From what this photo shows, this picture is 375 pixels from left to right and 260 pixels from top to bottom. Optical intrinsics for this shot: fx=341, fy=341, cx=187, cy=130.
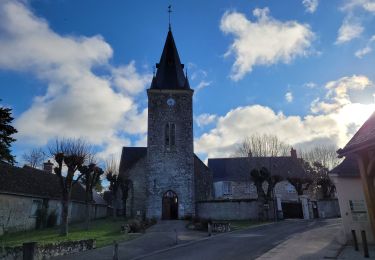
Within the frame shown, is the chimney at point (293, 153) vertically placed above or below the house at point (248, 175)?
above

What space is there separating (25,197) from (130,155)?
19.9 meters

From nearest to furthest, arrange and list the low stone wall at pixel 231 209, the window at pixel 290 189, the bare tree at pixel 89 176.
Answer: the bare tree at pixel 89 176
the low stone wall at pixel 231 209
the window at pixel 290 189

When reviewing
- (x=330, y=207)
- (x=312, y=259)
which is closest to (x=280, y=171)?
(x=330, y=207)

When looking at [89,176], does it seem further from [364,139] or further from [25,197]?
[364,139]

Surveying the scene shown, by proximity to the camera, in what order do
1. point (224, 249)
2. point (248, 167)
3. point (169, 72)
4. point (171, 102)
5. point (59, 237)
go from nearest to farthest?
point (224, 249), point (59, 237), point (171, 102), point (169, 72), point (248, 167)

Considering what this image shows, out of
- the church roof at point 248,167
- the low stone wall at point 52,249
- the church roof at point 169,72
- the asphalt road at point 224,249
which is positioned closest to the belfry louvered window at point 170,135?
the church roof at point 169,72

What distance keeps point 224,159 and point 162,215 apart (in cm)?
2173

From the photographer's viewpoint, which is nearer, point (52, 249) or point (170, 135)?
point (52, 249)

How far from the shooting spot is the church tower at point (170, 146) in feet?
104

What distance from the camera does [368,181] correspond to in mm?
9977

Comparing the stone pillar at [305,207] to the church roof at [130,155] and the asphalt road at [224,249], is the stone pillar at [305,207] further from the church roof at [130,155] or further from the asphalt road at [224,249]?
the church roof at [130,155]

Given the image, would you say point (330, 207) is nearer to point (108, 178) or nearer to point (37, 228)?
point (108, 178)

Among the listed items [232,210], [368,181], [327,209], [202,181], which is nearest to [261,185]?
[232,210]

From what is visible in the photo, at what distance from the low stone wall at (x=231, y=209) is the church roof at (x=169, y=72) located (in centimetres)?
1220
